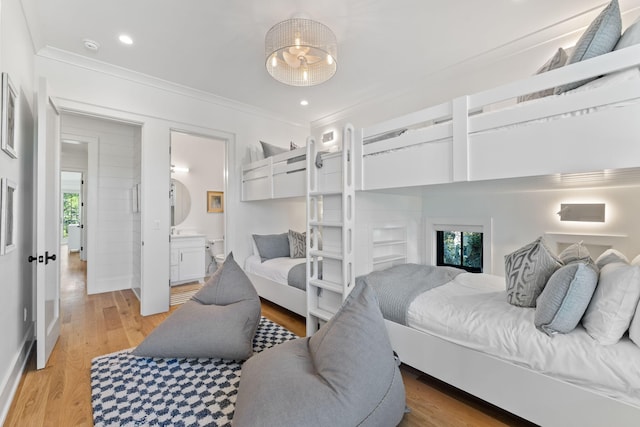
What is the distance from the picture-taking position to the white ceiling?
7.11 feet

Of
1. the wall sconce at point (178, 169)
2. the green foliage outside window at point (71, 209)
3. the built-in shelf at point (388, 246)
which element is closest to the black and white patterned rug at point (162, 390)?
the built-in shelf at point (388, 246)

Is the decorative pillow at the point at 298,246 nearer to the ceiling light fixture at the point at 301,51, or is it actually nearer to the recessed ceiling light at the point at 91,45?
the ceiling light fixture at the point at 301,51

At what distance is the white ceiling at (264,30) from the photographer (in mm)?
2168

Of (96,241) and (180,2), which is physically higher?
(180,2)

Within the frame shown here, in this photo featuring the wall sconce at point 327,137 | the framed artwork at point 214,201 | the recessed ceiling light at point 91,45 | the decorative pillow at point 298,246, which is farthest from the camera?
the framed artwork at point 214,201

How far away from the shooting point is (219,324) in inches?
84.0

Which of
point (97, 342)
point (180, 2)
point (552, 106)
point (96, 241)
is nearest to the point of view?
point (552, 106)

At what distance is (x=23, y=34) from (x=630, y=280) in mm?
4103

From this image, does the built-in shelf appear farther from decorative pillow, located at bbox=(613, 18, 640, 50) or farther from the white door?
the white door

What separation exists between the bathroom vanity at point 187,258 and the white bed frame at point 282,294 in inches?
60.8

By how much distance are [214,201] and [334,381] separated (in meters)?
4.95

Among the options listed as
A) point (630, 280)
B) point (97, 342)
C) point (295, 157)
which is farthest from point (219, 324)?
point (630, 280)

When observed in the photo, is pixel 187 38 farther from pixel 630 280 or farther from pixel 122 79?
pixel 630 280

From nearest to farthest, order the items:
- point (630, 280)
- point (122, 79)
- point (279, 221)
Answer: point (630, 280), point (122, 79), point (279, 221)
